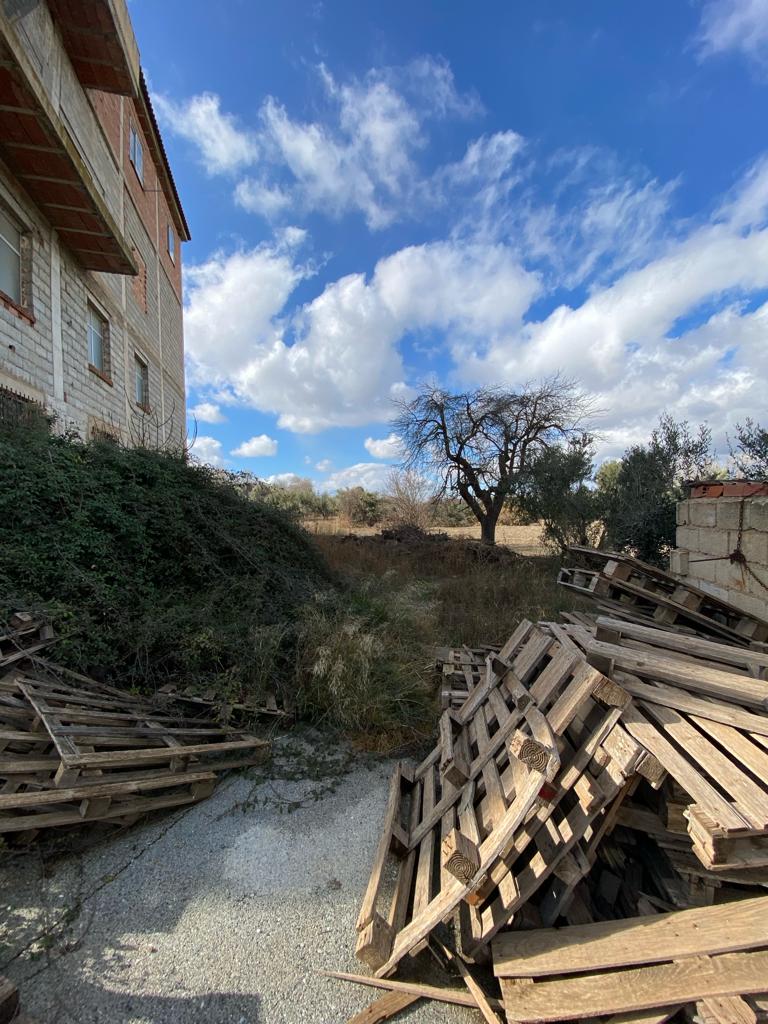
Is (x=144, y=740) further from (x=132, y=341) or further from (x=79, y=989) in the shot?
(x=132, y=341)

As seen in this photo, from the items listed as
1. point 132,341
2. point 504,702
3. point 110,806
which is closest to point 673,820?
point 504,702

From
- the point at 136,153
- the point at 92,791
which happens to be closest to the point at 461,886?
the point at 92,791

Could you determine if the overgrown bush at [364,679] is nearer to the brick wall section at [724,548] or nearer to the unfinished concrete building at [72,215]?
the brick wall section at [724,548]

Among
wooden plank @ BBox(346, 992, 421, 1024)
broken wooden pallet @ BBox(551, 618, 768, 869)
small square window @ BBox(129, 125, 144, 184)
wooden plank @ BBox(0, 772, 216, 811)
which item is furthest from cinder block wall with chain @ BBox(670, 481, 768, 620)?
small square window @ BBox(129, 125, 144, 184)

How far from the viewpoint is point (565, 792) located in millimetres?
1971

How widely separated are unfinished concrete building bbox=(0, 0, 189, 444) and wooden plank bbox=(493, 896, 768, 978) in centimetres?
671

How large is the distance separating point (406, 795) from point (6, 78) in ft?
24.6

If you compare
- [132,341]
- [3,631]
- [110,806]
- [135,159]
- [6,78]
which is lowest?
[110,806]

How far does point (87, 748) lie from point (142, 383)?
30.9 ft

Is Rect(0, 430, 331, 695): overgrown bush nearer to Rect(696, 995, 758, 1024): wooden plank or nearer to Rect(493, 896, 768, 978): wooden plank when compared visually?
Rect(493, 896, 768, 978): wooden plank

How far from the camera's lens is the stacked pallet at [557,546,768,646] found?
11.5 feet

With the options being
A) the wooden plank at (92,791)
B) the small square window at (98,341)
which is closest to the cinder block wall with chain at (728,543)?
the wooden plank at (92,791)

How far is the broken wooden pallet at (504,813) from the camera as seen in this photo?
1.82m

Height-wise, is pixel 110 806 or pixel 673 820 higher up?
pixel 673 820
